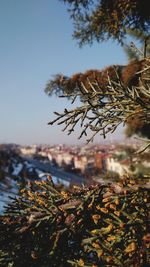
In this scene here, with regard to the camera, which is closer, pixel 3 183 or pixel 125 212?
pixel 125 212

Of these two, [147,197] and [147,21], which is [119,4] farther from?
[147,197]

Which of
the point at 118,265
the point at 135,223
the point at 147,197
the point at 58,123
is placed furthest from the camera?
the point at 58,123

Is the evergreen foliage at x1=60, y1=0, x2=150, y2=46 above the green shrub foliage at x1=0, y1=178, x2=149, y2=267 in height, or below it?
above

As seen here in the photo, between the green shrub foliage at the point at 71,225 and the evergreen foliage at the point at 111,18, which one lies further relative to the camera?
the evergreen foliage at the point at 111,18

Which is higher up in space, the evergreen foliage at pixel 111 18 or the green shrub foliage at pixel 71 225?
the evergreen foliage at pixel 111 18

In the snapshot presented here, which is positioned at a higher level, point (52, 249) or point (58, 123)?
point (58, 123)

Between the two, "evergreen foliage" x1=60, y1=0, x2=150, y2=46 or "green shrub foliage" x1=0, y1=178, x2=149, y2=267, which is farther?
"evergreen foliage" x1=60, y1=0, x2=150, y2=46

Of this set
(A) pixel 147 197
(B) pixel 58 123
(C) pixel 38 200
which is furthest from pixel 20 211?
(A) pixel 147 197

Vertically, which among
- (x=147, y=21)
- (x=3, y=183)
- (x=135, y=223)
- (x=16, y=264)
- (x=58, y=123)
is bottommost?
(x=3, y=183)

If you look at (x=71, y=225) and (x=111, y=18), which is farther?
(x=111, y=18)

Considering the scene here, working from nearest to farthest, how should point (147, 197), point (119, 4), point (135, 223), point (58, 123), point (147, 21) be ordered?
point (135, 223) → point (147, 197) → point (58, 123) → point (119, 4) → point (147, 21)
